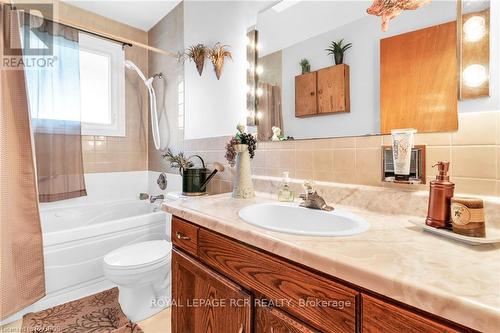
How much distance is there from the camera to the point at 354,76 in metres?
1.05

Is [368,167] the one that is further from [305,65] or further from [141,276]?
[141,276]

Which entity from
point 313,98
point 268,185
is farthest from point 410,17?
point 268,185

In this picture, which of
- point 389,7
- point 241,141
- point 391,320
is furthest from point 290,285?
point 389,7

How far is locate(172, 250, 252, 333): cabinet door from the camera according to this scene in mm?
768

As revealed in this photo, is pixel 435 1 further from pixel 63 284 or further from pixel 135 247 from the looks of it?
pixel 63 284

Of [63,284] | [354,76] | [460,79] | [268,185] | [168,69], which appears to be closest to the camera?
[460,79]

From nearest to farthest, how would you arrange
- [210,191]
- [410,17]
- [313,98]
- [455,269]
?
[455,269] < [410,17] < [313,98] < [210,191]

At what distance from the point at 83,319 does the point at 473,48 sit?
2.36 metres

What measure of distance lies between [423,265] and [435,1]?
3.05ft

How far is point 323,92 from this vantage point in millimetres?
1144

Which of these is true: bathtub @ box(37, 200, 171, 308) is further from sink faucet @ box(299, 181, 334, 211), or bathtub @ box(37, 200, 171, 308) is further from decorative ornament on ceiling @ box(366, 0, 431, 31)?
decorative ornament on ceiling @ box(366, 0, 431, 31)

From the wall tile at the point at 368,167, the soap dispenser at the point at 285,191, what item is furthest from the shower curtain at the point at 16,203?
the wall tile at the point at 368,167

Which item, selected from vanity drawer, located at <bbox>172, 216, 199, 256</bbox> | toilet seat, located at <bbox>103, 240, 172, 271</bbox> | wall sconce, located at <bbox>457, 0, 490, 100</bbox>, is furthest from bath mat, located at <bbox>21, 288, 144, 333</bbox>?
wall sconce, located at <bbox>457, 0, 490, 100</bbox>
